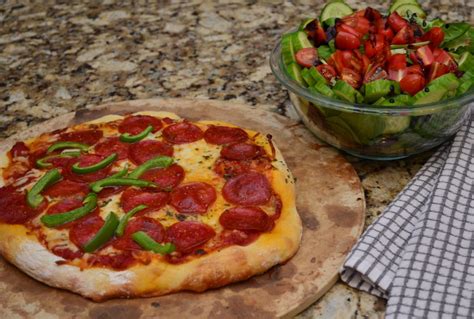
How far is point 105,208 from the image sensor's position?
7.52 ft

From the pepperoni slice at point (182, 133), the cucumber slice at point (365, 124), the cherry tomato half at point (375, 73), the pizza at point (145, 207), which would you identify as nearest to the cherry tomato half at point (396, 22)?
the cherry tomato half at point (375, 73)

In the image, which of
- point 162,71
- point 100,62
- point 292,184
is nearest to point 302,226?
point 292,184

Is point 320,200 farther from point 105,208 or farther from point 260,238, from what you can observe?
point 105,208

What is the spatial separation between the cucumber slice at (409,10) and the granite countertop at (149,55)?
2.10ft

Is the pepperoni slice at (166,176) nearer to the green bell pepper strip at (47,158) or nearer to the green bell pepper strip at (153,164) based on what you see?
the green bell pepper strip at (153,164)

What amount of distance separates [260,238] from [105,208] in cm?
54

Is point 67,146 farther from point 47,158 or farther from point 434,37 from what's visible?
point 434,37

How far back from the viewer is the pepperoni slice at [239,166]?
2.45m

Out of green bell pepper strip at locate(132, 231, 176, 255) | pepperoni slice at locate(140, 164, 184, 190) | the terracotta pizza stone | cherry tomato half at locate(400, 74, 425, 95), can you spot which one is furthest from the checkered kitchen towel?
pepperoni slice at locate(140, 164, 184, 190)

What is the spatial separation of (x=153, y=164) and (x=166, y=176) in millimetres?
77

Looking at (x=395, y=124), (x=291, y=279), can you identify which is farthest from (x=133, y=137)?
(x=395, y=124)

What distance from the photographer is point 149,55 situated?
3680 mm

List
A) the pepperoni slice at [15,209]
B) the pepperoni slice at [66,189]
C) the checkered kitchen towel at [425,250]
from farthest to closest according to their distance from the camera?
the pepperoni slice at [66,189] → the pepperoni slice at [15,209] → the checkered kitchen towel at [425,250]

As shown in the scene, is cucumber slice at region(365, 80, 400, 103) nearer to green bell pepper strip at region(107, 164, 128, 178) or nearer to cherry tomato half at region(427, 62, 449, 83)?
cherry tomato half at region(427, 62, 449, 83)
